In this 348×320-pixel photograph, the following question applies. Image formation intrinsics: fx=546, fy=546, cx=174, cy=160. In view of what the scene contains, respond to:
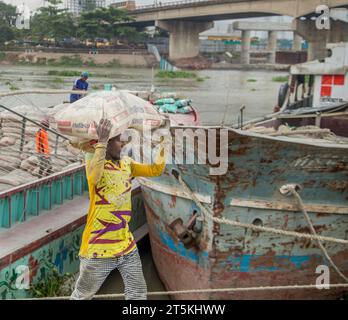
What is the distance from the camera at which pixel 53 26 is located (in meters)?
59.3

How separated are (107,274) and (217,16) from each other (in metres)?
49.6

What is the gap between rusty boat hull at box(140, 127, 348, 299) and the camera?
4.82m

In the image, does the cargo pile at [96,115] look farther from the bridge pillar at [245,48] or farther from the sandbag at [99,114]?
the bridge pillar at [245,48]

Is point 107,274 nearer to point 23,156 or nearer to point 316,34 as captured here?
point 23,156

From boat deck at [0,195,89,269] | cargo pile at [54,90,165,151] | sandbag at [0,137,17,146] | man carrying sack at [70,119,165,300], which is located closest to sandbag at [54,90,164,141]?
cargo pile at [54,90,165,151]

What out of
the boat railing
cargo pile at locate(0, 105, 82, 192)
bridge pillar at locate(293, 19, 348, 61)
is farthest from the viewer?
bridge pillar at locate(293, 19, 348, 61)

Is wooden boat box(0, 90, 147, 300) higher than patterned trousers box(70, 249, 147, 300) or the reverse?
the reverse

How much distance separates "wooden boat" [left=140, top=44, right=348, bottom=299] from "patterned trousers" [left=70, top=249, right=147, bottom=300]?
55.3 inches

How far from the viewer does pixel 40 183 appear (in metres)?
5.94

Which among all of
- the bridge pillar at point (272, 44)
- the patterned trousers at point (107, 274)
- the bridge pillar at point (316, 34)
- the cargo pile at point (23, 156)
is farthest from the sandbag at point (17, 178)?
the bridge pillar at point (272, 44)

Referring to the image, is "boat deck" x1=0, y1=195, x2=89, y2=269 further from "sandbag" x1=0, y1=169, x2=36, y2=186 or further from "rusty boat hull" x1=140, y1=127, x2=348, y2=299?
"rusty boat hull" x1=140, y1=127, x2=348, y2=299

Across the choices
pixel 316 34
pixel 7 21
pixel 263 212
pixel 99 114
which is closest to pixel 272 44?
pixel 7 21

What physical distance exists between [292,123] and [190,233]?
338 centimetres

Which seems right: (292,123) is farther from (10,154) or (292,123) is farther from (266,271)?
(10,154)
